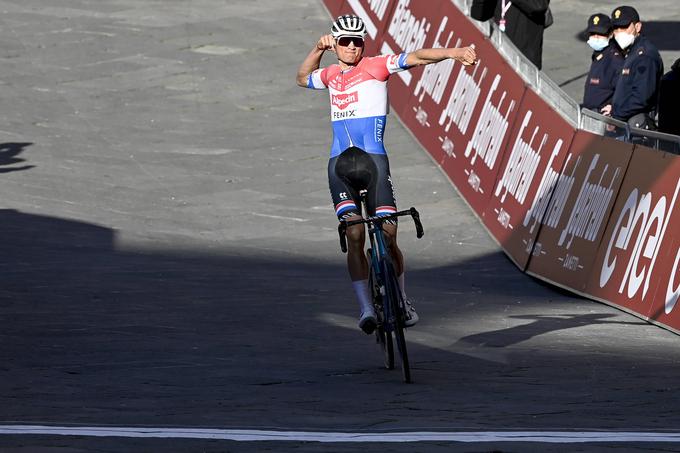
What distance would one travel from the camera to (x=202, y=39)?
25.5m

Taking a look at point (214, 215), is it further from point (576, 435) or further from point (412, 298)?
point (576, 435)

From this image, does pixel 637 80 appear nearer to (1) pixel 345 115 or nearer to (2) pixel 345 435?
(1) pixel 345 115

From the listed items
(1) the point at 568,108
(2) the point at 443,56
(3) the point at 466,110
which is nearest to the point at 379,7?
(3) the point at 466,110

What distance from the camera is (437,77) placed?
62.2 ft

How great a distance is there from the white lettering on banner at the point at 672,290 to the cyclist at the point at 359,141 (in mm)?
2527

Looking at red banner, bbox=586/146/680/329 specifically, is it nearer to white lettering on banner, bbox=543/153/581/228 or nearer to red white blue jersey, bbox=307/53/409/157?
white lettering on banner, bbox=543/153/581/228

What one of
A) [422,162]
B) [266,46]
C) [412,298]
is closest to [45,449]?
[412,298]

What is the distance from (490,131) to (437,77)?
9.30 feet

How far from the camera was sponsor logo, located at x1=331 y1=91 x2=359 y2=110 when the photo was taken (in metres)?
9.95

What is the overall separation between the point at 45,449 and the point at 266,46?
1883 cm

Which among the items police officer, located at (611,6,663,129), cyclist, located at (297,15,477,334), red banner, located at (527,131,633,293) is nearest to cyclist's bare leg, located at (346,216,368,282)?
cyclist, located at (297,15,477,334)

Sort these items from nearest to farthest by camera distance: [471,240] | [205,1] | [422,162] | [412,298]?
[412,298] < [471,240] < [422,162] < [205,1]

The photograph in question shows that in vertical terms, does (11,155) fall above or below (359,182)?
below

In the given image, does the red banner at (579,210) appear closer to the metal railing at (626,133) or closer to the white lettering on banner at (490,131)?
the metal railing at (626,133)
